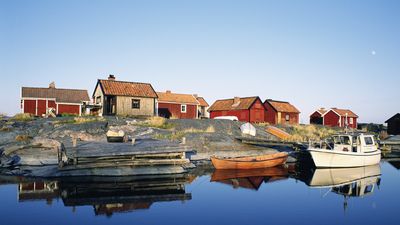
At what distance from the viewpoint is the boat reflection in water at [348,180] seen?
1847 cm

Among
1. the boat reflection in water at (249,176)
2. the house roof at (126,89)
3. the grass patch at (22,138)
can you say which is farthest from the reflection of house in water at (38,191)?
the house roof at (126,89)

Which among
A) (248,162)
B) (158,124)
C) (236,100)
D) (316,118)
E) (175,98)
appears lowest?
(248,162)

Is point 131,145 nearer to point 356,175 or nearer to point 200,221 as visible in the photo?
point 200,221

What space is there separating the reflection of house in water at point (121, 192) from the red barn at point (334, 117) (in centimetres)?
5174

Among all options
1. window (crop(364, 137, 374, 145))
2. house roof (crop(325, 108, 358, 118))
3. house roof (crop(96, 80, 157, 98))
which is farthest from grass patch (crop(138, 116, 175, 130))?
house roof (crop(325, 108, 358, 118))

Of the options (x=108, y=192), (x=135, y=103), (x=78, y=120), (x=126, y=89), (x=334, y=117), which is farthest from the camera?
(x=334, y=117)

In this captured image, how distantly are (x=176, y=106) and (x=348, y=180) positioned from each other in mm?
38807

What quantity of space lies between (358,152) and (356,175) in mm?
2719

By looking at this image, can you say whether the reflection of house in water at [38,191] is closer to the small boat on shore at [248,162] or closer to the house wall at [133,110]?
the small boat on shore at [248,162]

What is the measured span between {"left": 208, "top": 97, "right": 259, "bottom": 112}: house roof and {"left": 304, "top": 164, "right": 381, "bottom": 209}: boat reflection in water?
2817 centimetres

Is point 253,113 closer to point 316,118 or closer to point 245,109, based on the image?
point 245,109

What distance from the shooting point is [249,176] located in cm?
2216

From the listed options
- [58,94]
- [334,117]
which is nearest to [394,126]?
[334,117]

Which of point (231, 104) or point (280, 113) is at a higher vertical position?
point (231, 104)
